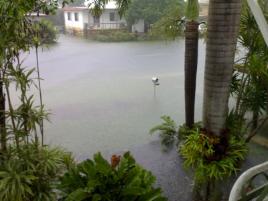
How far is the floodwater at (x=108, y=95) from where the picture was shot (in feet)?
20.7

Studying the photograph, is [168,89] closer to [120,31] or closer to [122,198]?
[122,198]

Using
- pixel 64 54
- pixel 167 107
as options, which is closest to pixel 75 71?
pixel 64 54

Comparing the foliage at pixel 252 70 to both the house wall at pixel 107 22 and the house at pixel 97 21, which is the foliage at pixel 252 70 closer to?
the house at pixel 97 21

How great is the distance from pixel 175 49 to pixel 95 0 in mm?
11742

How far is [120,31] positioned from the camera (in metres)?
20.5

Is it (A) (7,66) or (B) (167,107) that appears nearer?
(A) (7,66)

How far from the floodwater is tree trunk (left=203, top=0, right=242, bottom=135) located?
270 centimetres

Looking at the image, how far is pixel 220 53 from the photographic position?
127 inches

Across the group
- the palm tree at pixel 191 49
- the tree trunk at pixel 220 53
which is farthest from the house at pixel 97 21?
the tree trunk at pixel 220 53

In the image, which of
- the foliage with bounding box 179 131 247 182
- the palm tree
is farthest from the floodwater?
the foliage with bounding box 179 131 247 182

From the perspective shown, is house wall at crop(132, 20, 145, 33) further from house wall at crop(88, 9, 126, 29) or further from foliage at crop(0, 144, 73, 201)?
foliage at crop(0, 144, 73, 201)

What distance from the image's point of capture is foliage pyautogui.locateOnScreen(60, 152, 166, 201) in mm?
3119

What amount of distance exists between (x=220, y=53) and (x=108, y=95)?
579 centimetres

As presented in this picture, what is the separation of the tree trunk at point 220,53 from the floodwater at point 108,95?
2.70 metres
